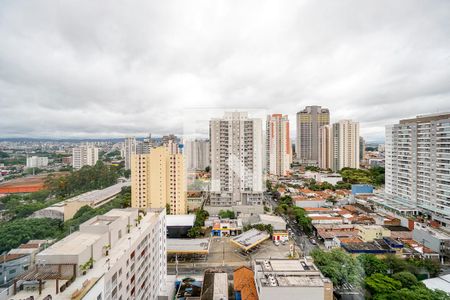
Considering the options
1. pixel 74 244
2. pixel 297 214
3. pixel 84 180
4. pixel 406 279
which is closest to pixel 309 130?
pixel 297 214

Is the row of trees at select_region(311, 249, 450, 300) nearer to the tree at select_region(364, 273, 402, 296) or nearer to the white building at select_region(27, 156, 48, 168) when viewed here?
the tree at select_region(364, 273, 402, 296)

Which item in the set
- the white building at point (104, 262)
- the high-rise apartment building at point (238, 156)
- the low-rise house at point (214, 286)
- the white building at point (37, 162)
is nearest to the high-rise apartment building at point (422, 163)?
the high-rise apartment building at point (238, 156)

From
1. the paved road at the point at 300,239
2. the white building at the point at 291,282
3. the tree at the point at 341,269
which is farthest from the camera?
the paved road at the point at 300,239

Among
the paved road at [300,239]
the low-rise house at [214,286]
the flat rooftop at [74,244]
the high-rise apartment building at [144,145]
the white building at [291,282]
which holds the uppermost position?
the high-rise apartment building at [144,145]

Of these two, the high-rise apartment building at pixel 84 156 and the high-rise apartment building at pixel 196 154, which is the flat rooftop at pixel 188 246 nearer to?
the high-rise apartment building at pixel 196 154

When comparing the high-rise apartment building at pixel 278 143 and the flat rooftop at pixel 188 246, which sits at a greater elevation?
the high-rise apartment building at pixel 278 143

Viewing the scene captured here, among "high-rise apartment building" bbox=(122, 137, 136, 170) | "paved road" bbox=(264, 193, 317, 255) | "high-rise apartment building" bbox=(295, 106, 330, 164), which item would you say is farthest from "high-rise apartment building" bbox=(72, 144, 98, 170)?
"high-rise apartment building" bbox=(295, 106, 330, 164)

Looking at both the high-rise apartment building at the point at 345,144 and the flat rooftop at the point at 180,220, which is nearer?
the flat rooftop at the point at 180,220

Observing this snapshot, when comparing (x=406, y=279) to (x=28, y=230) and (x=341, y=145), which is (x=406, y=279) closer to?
(x=28, y=230)
